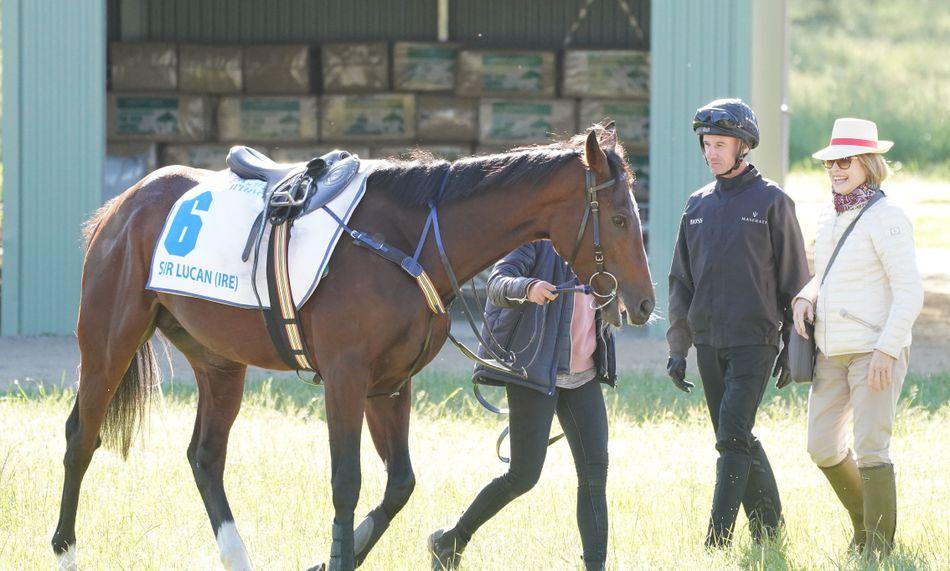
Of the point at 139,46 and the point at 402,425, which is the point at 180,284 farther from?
the point at 139,46

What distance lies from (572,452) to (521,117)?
33.4 feet

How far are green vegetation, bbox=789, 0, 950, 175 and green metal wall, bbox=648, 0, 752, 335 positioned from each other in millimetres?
16754

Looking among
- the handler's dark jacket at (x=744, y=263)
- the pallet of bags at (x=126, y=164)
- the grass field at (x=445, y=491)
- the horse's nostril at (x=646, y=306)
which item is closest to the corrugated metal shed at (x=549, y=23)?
the pallet of bags at (x=126, y=164)

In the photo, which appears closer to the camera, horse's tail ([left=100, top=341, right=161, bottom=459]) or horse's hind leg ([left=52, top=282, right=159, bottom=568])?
horse's hind leg ([left=52, top=282, right=159, bottom=568])

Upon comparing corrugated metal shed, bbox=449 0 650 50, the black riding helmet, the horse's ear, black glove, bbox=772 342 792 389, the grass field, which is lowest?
the grass field

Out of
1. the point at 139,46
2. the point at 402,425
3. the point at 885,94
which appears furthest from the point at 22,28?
the point at 885,94

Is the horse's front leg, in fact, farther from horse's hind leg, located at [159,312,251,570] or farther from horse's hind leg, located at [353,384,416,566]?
horse's hind leg, located at [159,312,251,570]

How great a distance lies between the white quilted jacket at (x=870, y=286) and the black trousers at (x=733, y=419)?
11.2 inches

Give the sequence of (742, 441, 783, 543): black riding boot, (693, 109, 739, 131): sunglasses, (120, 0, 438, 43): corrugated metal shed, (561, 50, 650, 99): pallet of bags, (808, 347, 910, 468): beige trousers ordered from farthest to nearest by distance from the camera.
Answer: (120, 0, 438, 43): corrugated metal shed
(561, 50, 650, 99): pallet of bags
(742, 441, 783, 543): black riding boot
(693, 109, 739, 131): sunglasses
(808, 347, 910, 468): beige trousers

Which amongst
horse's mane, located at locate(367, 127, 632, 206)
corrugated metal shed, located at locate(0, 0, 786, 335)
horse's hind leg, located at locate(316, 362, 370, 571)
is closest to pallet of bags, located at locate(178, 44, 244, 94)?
corrugated metal shed, located at locate(0, 0, 786, 335)

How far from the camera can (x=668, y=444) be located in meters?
7.51

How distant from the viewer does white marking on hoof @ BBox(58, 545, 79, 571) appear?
5.21 m

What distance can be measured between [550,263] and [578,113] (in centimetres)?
1017

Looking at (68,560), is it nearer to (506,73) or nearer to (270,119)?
(270,119)
